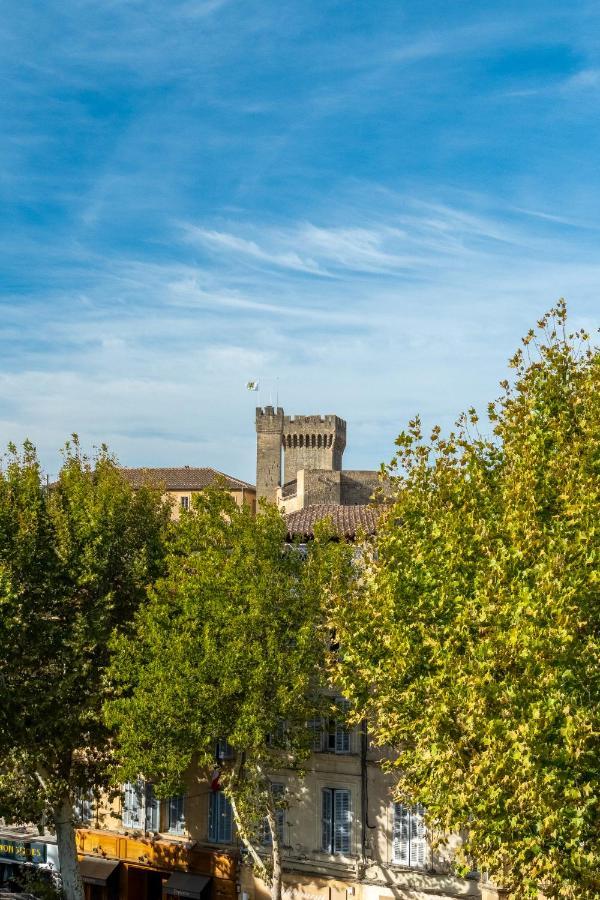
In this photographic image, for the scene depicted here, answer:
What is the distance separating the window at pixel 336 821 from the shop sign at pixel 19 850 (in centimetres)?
1281

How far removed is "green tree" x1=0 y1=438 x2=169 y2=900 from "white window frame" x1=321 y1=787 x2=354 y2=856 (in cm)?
761

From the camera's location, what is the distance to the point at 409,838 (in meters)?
32.7

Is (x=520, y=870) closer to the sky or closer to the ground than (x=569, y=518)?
closer to the ground

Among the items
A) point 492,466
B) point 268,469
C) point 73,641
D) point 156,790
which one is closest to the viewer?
point 492,466

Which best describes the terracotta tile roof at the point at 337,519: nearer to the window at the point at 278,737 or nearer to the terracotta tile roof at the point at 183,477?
the window at the point at 278,737

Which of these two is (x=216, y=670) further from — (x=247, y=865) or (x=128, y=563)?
(x=247, y=865)

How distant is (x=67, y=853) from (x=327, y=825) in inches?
358

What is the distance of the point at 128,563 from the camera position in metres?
35.3

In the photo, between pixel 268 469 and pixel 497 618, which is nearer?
pixel 497 618

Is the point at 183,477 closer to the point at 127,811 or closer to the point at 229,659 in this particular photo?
the point at 127,811

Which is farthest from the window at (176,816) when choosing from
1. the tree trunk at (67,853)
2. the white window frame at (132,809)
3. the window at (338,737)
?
the window at (338,737)

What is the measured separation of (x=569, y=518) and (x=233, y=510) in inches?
581

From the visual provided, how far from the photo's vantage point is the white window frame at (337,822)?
111 ft

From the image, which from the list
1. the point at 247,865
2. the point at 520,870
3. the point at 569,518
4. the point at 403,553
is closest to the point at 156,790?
the point at 247,865
